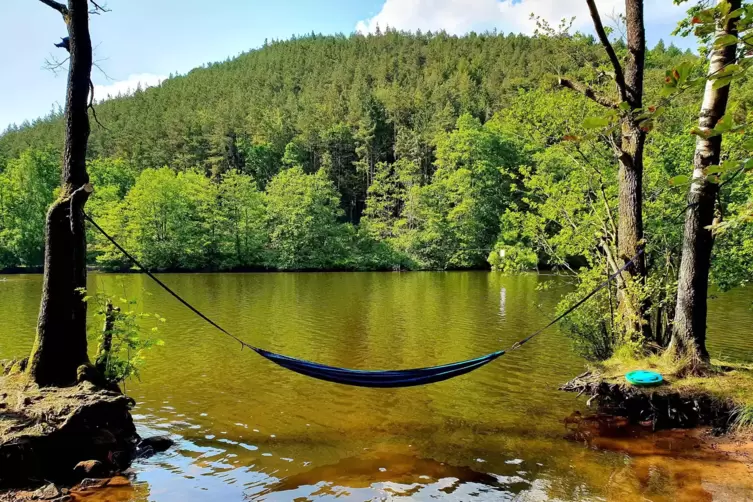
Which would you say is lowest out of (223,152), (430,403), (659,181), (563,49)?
(430,403)

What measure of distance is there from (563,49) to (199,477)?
6898 millimetres

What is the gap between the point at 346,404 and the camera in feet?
21.7

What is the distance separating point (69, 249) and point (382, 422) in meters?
3.86

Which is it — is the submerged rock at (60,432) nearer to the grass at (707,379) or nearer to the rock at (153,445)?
the rock at (153,445)

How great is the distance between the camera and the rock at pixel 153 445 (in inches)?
191

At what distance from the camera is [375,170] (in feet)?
166

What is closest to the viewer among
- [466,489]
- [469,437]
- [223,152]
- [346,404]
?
[466,489]

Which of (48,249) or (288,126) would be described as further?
(288,126)

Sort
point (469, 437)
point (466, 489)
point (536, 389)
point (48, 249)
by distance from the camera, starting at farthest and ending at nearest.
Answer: point (536, 389) → point (469, 437) → point (48, 249) → point (466, 489)

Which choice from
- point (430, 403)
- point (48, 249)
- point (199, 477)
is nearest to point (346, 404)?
point (430, 403)

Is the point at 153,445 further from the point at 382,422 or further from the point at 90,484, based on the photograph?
the point at 382,422

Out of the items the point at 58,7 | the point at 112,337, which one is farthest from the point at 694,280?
the point at 58,7

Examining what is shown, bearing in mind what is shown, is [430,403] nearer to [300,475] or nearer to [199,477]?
[300,475]

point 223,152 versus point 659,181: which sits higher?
point 223,152
